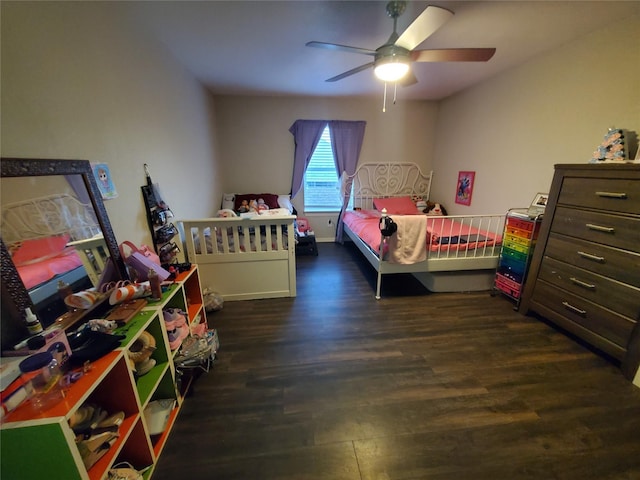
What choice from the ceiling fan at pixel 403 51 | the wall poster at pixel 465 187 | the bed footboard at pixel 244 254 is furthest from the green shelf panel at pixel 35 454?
the wall poster at pixel 465 187

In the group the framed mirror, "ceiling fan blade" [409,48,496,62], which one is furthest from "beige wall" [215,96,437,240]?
the framed mirror

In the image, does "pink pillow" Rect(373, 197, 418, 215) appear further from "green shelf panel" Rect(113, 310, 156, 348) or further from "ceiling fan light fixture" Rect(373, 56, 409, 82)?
"green shelf panel" Rect(113, 310, 156, 348)

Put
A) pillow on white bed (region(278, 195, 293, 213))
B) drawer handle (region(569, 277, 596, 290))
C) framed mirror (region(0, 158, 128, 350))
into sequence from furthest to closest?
pillow on white bed (region(278, 195, 293, 213)) → drawer handle (region(569, 277, 596, 290)) → framed mirror (region(0, 158, 128, 350))

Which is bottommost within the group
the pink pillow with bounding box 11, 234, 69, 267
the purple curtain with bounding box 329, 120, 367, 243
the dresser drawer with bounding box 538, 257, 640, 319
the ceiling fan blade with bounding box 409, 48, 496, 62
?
the dresser drawer with bounding box 538, 257, 640, 319

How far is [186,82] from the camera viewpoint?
2586 mm

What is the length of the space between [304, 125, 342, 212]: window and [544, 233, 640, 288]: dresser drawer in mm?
2933

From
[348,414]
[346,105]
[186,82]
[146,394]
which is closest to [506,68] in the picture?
[346,105]

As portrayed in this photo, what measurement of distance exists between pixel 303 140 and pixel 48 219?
3378mm

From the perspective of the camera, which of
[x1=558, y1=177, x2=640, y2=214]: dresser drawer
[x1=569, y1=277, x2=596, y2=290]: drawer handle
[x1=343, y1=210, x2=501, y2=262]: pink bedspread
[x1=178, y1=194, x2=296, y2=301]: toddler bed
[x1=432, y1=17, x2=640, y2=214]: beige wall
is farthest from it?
[x1=343, y1=210, x2=501, y2=262]: pink bedspread

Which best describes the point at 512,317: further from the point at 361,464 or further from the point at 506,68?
the point at 506,68

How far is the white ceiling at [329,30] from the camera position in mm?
1646

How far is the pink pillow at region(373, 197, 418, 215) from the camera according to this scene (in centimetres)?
396

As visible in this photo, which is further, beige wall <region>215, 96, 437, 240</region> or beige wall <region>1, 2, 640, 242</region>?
beige wall <region>215, 96, 437, 240</region>

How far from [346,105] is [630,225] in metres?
3.48
